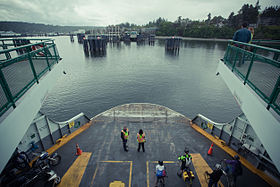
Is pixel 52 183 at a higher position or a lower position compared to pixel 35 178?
lower

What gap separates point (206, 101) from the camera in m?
23.4

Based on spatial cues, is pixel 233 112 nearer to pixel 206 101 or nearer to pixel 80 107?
pixel 206 101

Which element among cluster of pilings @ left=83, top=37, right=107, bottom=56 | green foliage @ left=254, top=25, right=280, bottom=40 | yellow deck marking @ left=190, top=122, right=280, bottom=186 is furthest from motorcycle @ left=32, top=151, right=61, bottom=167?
green foliage @ left=254, top=25, right=280, bottom=40

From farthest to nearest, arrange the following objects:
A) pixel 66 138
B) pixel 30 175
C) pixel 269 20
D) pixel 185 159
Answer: pixel 269 20
pixel 66 138
pixel 185 159
pixel 30 175

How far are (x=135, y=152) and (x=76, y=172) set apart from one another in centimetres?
318

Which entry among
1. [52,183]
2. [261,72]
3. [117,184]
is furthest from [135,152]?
[261,72]

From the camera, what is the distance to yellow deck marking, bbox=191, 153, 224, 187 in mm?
6298

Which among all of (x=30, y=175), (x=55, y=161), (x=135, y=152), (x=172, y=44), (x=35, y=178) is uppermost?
(x=172, y=44)

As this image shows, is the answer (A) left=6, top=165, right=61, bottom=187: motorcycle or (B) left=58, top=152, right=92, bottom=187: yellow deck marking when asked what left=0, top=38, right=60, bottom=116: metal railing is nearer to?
(A) left=6, top=165, right=61, bottom=187: motorcycle

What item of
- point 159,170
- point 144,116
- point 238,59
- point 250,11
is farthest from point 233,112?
point 250,11

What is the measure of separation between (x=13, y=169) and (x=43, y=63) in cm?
494

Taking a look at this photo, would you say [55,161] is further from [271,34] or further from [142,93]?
[271,34]

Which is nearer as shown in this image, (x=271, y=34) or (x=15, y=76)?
(x=15, y=76)

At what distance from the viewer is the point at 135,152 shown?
7934 mm
